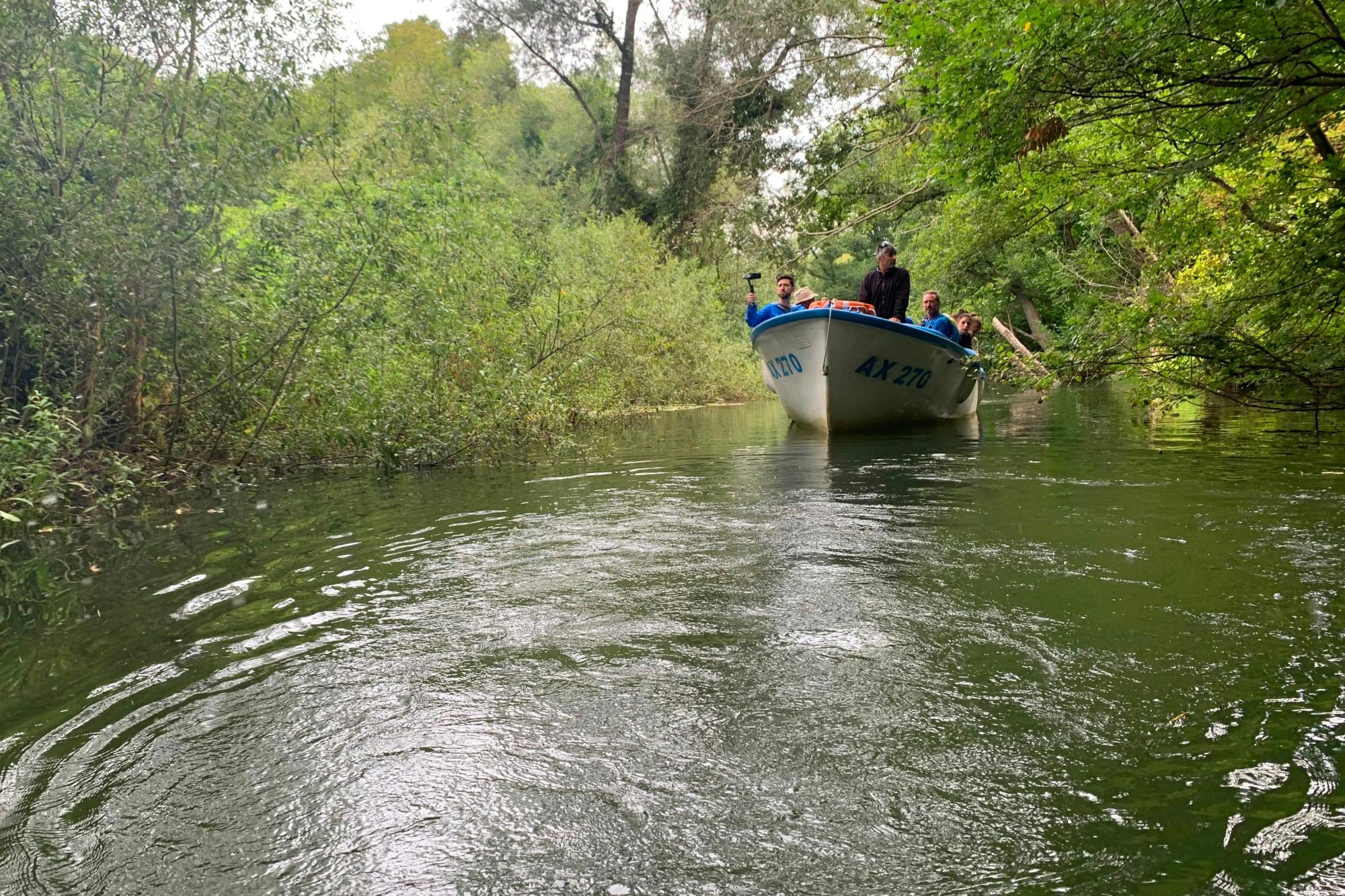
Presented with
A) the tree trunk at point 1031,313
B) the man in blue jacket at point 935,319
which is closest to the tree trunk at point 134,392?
the man in blue jacket at point 935,319

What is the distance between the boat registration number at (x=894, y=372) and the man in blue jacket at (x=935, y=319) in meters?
0.59

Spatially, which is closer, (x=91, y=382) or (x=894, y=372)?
(x=91, y=382)

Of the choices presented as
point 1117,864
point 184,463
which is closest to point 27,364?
point 184,463

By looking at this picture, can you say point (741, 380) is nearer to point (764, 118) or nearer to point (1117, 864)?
point (764, 118)

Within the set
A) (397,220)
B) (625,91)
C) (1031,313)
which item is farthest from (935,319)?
(1031,313)

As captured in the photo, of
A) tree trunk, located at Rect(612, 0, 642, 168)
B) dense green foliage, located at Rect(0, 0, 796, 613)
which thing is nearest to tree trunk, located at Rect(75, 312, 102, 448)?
dense green foliage, located at Rect(0, 0, 796, 613)

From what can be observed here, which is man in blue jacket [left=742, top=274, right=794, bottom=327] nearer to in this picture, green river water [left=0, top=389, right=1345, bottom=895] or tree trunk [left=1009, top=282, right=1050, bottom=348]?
green river water [left=0, top=389, right=1345, bottom=895]

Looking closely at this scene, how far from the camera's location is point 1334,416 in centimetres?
980

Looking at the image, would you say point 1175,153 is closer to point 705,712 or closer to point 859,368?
point 859,368

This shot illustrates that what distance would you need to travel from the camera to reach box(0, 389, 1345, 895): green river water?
1.71m

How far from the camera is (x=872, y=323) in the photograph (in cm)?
1039

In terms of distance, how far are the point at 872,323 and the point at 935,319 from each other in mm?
1820

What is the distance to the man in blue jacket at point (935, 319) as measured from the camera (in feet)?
37.6

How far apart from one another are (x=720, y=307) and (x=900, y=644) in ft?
68.4
